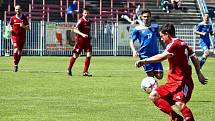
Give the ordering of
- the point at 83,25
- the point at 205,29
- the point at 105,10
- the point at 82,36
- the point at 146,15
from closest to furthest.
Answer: the point at 146,15 < the point at 82,36 < the point at 83,25 < the point at 205,29 < the point at 105,10

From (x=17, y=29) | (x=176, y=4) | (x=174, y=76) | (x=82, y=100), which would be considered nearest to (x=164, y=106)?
(x=174, y=76)

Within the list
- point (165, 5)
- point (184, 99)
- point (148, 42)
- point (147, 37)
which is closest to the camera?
point (184, 99)

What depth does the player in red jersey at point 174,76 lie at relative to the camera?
9922 millimetres

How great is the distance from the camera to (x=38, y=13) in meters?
42.5

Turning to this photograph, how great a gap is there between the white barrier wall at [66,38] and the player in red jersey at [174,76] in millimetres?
28565

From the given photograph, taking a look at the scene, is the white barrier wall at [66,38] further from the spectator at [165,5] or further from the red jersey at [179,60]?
the red jersey at [179,60]

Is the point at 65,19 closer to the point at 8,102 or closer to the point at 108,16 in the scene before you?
the point at 108,16

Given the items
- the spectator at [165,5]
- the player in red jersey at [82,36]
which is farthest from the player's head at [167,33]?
the spectator at [165,5]

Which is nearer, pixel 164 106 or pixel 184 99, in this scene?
pixel 184 99

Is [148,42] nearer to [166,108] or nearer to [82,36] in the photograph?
[82,36]

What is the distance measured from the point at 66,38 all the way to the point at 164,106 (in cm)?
3008

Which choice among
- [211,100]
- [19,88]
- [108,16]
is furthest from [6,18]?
[211,100]

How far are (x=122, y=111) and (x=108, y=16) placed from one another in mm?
33438

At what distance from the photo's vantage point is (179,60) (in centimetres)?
1000
